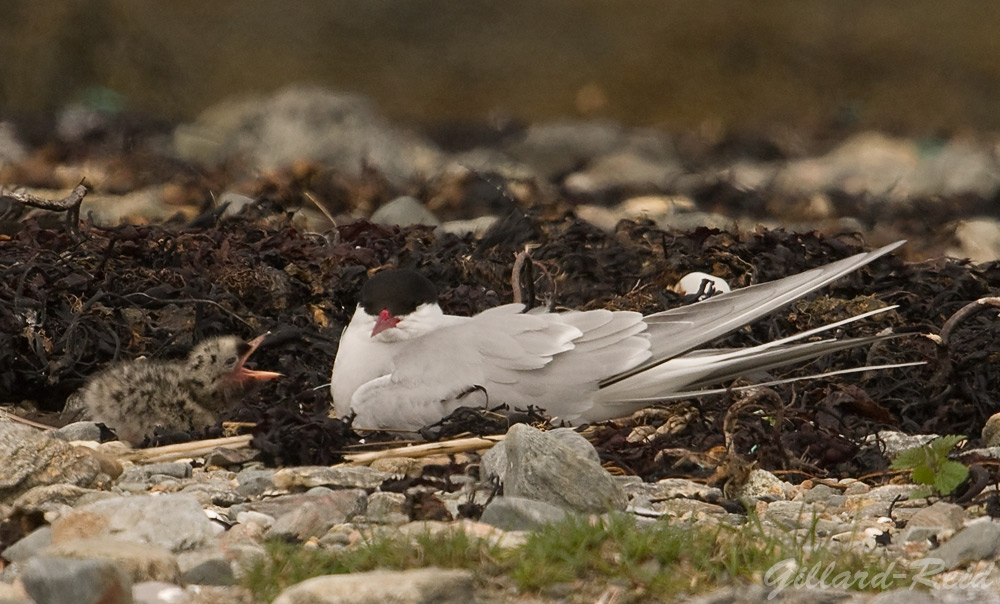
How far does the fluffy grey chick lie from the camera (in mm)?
4875

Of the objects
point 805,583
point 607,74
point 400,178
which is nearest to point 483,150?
point 400,178

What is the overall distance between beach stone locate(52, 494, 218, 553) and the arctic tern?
1180 mm

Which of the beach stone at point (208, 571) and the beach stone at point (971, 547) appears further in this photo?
the beach stone at point (971, 547)

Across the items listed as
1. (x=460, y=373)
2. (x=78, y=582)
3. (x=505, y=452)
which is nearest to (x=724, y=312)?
(x=460, y=373)

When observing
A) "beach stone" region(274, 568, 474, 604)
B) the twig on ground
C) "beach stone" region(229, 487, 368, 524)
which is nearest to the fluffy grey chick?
"beach stone" region(229, 487, 368, 524)

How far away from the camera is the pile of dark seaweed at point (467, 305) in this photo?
4.55 meters

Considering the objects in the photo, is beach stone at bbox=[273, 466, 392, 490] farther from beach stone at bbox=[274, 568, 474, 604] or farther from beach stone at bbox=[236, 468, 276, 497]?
beach stone at bbox=[274, 568, 474, 604]

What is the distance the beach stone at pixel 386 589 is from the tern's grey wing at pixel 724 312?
1.85 metres

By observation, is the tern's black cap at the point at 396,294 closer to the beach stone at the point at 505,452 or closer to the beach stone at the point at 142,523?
the beach stone at the point at 505,452

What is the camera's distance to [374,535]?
10.7 feet

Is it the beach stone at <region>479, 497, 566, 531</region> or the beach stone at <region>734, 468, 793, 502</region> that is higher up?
the beach stone at <region>479, 497, 566, 531</region>

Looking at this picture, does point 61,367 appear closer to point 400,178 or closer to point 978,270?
point 978,270

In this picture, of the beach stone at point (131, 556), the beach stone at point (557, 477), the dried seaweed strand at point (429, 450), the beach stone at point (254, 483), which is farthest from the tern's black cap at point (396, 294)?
the beach stone at point (131, 556)

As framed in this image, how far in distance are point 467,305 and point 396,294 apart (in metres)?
1.15
